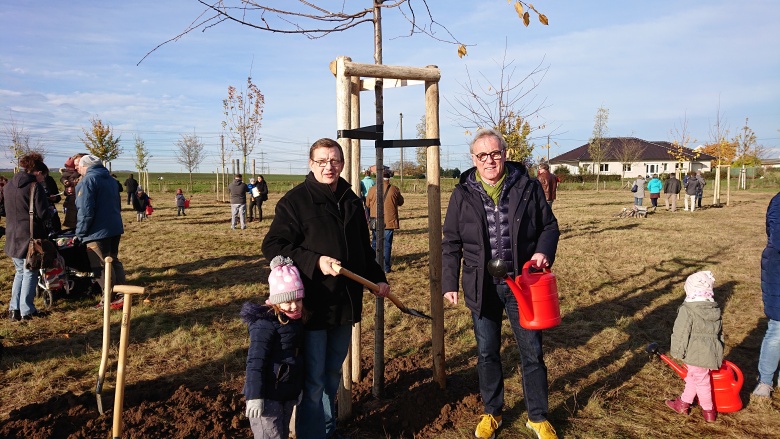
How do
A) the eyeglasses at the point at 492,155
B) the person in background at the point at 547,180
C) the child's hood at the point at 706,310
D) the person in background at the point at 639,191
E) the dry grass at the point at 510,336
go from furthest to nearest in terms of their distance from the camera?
the person in background at the point at 639,191, the person in background at the point at 547,180, the dry grass at the point at 510,336, the child's hood at the point at 706,310, the eyeglasses at the point at 492,155

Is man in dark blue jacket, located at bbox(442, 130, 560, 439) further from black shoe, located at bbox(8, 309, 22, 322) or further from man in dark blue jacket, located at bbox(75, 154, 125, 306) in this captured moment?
black shoe, located at bbox(8, 309, 22, 322)

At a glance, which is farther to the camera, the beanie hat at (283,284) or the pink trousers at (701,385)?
the pink trousers at (701,385)

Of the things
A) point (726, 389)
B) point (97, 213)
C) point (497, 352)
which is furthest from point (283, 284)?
point (97, 213)

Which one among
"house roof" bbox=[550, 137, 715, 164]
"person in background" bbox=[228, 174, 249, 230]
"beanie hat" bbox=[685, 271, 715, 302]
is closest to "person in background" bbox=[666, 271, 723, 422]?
"beanie hat" bbox=[685, 271, 715, 302]

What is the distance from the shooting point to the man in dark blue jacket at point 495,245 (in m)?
3.22

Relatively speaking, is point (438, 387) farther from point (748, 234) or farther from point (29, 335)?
point (748, 234)

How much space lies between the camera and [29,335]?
555 cm

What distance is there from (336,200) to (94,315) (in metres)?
4.89

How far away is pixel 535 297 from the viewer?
306 cm

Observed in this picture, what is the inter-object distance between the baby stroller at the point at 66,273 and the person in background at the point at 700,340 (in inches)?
259

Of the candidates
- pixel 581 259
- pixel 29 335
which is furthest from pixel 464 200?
pixel 581 259

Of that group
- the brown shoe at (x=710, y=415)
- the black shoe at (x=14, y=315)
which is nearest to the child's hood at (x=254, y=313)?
the brown shoe at (x=710, y=415)

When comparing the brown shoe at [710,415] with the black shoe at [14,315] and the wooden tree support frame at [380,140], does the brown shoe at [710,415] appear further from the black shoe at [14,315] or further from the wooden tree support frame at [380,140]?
the black shoe at [14,315]

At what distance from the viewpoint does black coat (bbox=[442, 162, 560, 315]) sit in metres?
3.21
